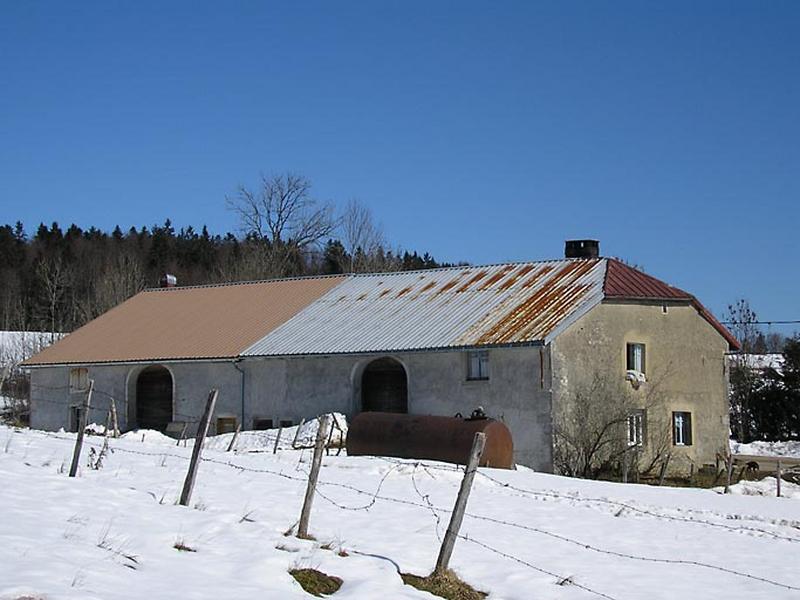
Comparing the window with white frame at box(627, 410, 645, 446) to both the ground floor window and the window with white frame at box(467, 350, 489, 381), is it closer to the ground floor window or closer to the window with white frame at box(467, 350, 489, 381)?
the window with white frame at box(467, 350, 489, 381)

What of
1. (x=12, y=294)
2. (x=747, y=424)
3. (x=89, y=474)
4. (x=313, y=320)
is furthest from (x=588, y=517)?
(x=12, y=294)

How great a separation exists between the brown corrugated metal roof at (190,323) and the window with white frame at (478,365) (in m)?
9.33

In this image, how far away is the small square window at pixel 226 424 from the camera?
39.0m

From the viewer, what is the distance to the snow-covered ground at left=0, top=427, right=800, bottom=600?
1016 centimetres

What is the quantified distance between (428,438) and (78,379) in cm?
2100

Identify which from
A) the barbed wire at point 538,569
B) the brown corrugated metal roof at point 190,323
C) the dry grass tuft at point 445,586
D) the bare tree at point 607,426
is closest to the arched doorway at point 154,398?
the brown corrugated metal roof at point 190,323

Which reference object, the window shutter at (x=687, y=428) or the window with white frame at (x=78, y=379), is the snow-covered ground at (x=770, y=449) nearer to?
the window shutter at (x=687, y=428)

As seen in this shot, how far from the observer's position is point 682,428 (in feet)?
119

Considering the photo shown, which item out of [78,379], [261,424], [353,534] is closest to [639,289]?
[261,424]

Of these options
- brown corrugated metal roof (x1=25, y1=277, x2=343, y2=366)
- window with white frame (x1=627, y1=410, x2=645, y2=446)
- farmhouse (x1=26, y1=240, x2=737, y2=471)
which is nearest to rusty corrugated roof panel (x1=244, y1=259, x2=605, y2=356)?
farmhouse (x1=26, y1=240, x2=737, y2=471)

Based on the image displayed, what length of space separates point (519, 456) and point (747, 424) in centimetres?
2396

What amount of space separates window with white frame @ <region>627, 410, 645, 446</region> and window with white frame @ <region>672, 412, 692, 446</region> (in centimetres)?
156

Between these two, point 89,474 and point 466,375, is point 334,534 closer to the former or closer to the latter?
point 89,474

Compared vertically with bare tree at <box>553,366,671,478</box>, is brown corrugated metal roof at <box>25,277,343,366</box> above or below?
above
